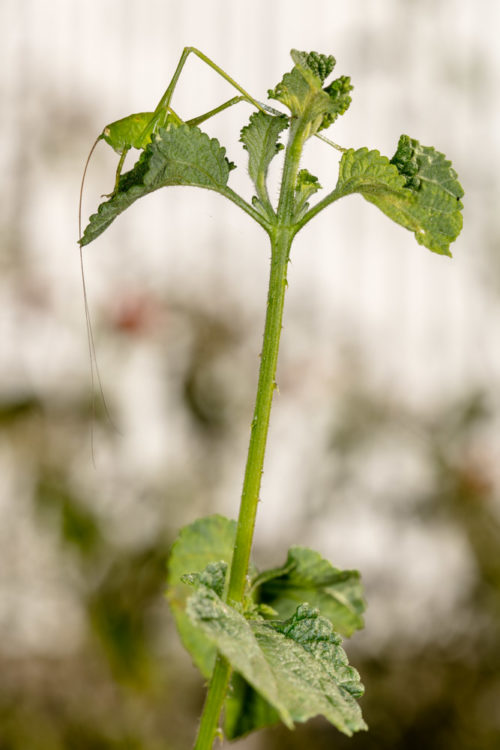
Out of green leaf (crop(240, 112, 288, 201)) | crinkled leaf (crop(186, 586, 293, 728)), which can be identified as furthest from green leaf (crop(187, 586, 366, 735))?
green leaf (crop(240, 112, 288, 201))

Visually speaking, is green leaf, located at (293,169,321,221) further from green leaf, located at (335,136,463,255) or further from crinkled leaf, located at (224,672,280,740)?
crinkled leaf, located at (224,672,280,740)

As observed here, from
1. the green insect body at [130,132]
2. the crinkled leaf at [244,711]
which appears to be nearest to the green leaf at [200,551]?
the crinkled leaf at [244,711]

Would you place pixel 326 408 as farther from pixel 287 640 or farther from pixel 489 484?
pixel 287 640

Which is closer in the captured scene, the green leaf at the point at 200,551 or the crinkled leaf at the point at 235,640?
the crinkled leaf at the point at 235,640

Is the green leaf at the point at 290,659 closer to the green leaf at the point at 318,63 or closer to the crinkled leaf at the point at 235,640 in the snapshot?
the crinkled leaf at the point at 235,640

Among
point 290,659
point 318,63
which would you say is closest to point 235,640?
point 290,659

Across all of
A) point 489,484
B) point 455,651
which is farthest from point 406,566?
point 489,484
